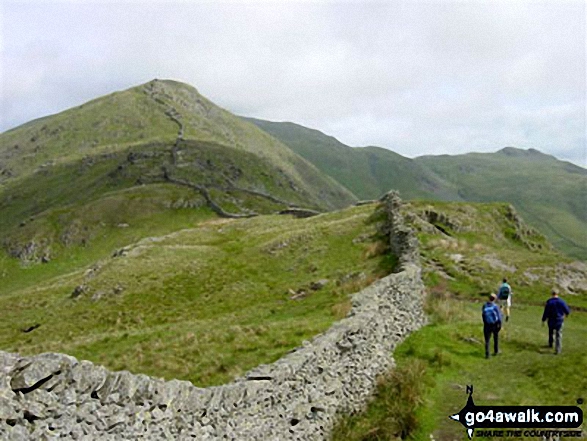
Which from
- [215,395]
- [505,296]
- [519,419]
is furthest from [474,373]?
[215,395]

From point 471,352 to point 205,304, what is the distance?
21.3 metres

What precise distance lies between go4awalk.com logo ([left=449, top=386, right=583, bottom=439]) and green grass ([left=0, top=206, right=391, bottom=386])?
767 cm

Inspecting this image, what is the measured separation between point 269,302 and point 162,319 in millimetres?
7607

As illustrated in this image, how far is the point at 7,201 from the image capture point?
15850 centimetres

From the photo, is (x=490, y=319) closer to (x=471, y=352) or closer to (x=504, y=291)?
(x=471, y=352)

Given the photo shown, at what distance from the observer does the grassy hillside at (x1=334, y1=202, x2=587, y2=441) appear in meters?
16.0

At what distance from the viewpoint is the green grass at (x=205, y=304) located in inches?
896

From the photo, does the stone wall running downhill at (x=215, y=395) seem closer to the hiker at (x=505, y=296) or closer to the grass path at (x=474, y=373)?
the grass path at (x=474, y=373)

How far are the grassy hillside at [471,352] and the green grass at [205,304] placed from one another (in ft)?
14.8

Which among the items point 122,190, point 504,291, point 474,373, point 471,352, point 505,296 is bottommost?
point 474,373

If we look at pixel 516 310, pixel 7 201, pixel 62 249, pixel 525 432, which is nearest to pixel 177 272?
pixel 516 310

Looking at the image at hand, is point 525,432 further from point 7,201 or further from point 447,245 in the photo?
point 7,201

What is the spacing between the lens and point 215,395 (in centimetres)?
1172

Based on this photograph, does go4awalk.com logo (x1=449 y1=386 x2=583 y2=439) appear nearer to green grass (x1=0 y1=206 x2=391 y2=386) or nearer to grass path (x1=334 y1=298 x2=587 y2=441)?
grass path (x1=334 y1=298 x2=587 y2=441)
